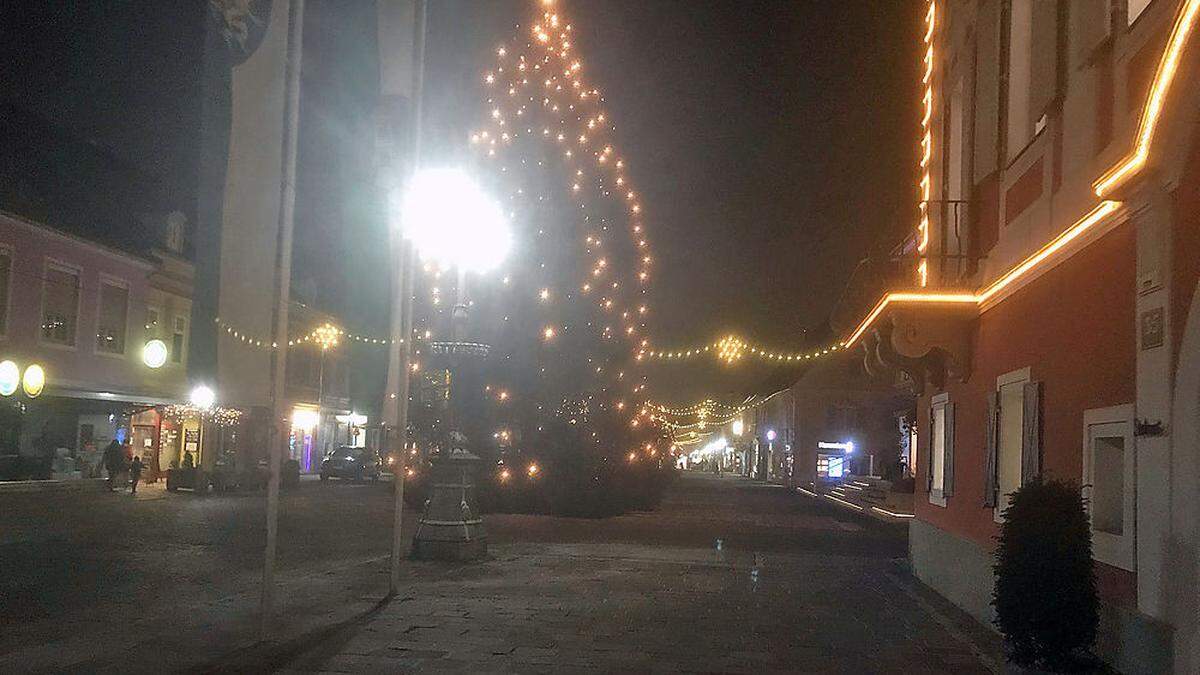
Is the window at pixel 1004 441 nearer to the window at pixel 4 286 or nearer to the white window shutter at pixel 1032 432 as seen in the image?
the white window shutter at pixel 1032 432

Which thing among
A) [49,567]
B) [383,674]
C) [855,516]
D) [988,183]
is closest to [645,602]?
[383,674]

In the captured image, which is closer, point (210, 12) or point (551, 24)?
point (210, 12)

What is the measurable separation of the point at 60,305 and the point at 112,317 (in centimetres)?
321

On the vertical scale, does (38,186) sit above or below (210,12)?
above

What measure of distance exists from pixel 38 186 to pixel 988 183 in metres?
30.7

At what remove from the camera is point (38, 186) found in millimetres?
33906

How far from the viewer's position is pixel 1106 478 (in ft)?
27.3

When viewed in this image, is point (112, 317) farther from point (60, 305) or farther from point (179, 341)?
point (179, 341)

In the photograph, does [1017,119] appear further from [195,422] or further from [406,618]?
[195,422]

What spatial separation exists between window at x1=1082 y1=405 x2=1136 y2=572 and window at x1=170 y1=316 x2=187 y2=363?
37.5 m

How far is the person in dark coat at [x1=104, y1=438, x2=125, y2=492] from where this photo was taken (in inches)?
1242

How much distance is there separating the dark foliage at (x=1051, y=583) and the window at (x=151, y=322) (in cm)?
3677

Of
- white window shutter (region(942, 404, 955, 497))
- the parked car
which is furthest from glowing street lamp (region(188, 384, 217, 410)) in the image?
white window shutter (region(942, 404, 955, 497))

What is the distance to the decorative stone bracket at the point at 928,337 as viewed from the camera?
1245 centimetres
